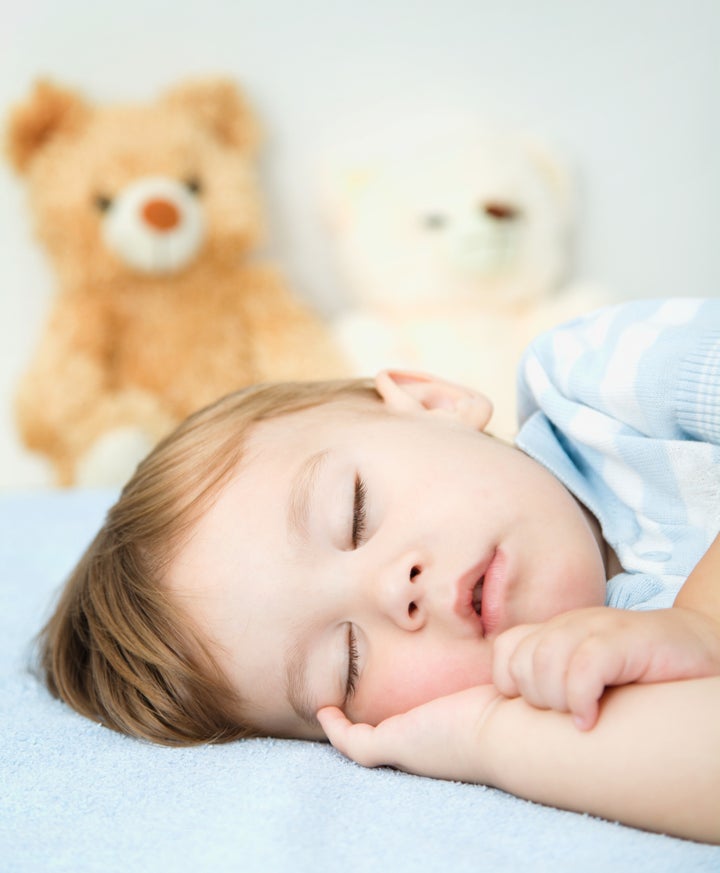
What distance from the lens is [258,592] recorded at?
2.68 feet

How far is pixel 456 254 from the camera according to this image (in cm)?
195

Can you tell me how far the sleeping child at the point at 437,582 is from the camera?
0.66 m

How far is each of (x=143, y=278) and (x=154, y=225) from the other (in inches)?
5.7

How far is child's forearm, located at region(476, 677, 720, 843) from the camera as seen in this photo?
1.94ft

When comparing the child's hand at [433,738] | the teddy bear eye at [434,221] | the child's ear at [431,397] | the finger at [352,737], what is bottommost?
the finger at [352,737]

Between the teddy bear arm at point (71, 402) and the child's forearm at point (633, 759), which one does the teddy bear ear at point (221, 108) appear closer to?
the teddy bear arm at point (71, 402)

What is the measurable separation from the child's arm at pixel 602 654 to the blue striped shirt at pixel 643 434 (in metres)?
0.20

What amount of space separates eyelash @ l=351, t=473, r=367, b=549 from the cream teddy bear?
1.07 metres

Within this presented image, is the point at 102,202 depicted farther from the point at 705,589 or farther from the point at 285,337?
the point at 705,589

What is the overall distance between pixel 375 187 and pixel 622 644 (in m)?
1.53

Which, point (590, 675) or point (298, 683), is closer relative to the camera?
point (590, 675)

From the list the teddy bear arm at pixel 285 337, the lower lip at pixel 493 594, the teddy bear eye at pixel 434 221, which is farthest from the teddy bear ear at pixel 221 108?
the lower lip at pixel 493 594

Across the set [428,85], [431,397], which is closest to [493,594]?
[431,397]

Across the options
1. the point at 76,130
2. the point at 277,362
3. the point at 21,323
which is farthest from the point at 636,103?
the point at 21,323
